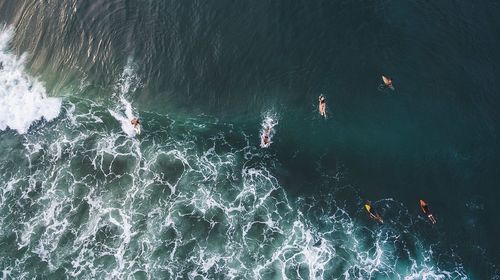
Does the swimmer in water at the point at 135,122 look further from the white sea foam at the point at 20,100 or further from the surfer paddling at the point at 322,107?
the surfer paddling at the point at 322,107


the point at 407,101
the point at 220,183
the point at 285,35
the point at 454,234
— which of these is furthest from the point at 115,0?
the point at 454,234

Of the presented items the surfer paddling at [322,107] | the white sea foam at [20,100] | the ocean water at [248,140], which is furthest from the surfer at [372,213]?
the white sea foam at [20,100]

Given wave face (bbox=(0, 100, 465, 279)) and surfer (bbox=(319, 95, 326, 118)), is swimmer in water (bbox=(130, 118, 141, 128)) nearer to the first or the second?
wave face (bbox=(0, 100, 465, 279))

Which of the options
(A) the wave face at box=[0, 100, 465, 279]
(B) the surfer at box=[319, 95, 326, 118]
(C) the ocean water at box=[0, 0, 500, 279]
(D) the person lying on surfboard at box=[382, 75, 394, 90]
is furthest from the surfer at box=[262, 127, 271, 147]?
(D) the person lying on surfboard at box=[382, 75, 394, 90]

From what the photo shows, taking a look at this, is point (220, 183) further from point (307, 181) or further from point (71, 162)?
point (71, 162)

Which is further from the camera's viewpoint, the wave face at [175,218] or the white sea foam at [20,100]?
the white sea foam at [20,100]

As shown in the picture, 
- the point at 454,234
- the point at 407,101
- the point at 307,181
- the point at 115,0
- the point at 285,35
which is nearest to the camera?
the point at 454,234
